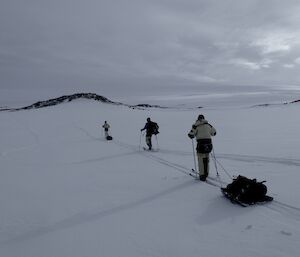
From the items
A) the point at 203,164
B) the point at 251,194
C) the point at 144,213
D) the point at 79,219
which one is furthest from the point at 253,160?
the point at 79,219

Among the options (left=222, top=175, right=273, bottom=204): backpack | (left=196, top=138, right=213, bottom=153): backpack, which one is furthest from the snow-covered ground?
(left=196, top=138, right=213, bottom=153): backpack

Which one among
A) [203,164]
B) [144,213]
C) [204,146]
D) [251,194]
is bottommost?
[144,213]

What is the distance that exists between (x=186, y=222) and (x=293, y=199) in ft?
9.70

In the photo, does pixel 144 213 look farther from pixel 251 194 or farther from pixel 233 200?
pixel 251 194

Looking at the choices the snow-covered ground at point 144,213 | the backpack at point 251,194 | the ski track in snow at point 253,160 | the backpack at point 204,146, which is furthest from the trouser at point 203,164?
the backpack at point 251,194

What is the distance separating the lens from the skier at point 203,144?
12.1 metres

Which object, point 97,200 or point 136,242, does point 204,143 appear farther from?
point 136,242

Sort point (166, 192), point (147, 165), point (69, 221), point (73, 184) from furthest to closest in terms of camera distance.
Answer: point (147, 165), point (73, 184), point (166, 192), point (69, 221)

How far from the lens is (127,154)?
807 inches

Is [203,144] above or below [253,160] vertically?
above

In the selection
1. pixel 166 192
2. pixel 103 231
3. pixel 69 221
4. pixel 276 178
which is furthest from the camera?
pixel 276 178

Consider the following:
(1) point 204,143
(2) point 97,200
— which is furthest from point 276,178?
(2) point 97,200

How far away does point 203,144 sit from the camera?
12.2 meters

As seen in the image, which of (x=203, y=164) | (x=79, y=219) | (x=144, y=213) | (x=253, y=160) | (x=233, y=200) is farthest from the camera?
(x=253, y=160)
